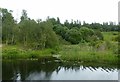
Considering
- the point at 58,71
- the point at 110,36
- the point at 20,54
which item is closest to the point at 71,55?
the point at 20,54

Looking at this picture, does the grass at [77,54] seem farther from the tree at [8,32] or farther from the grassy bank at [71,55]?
the tree at [8,32]

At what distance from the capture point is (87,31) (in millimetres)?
56812

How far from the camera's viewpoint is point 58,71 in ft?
88.9

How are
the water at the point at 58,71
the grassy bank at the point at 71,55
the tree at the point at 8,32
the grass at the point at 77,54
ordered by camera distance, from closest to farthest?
the water at the point at 58,71 < the grassy bank at the point at 71,55 < the grass at the point at 77,54 < the tree at the point at 8,32

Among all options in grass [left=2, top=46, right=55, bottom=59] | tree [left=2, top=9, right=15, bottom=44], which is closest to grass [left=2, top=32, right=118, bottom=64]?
grass [left=2, top=46, right=55, bottom=59]

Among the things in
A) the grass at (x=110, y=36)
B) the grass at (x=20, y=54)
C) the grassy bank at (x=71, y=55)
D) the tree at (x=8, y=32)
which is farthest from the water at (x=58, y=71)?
the grass at (x=110, y=36)

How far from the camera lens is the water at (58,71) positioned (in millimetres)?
23531

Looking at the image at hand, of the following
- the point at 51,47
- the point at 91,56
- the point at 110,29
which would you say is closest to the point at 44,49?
the point at 51,47

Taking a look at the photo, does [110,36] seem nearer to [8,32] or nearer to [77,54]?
[77,54]

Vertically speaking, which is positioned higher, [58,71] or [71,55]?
[71,55]

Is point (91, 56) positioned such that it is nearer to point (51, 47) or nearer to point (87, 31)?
point (51, 47)

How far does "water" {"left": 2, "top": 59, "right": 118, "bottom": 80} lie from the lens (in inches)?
926

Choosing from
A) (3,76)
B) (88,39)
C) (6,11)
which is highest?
(6,11)

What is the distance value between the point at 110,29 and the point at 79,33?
2105 centimetres
